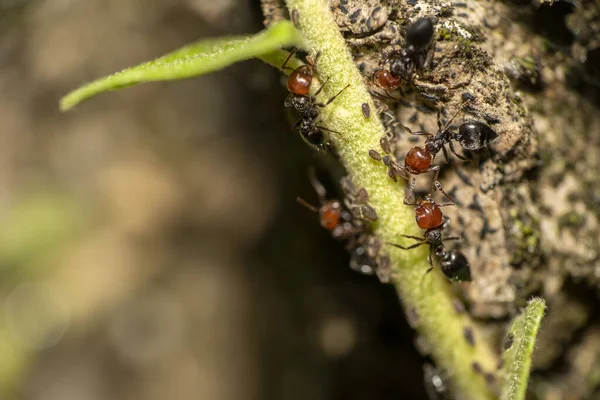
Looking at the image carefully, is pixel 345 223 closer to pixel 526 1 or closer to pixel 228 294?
pixel 526 1

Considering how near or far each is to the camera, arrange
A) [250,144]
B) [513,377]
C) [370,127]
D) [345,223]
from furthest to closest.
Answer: [250,144], [345,223], [370,127], [513,377]

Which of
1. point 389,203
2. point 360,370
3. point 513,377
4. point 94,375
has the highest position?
point 389,203

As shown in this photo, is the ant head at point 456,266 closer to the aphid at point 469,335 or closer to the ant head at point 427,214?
the ant head at point 427,214

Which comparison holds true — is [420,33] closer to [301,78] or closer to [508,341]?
[301,78]

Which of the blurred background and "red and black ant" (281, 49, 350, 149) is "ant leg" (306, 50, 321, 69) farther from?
the blurred background

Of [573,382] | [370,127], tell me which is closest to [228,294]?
[573,382]

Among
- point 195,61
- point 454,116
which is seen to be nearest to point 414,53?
point 454,116
